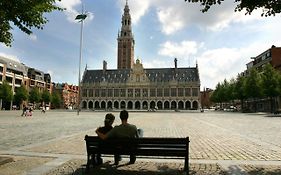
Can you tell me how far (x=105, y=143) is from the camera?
25.0 ft

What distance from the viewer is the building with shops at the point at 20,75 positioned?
277 feet

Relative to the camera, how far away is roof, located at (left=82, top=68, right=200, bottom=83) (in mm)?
128500

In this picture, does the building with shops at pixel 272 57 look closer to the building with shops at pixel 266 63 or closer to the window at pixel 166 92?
the building with shops at pixel 266 63

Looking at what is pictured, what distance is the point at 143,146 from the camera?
7453mm

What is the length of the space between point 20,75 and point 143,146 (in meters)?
95.6

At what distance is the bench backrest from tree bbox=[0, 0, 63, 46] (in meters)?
3.99

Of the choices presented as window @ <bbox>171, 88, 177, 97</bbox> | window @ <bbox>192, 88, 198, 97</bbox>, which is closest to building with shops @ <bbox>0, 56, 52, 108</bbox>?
window @ <bbox>171, 88, 177, 97</bbox>

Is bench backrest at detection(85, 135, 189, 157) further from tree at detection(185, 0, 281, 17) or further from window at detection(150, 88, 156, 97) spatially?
window at detection(150, 88, 156, 97)

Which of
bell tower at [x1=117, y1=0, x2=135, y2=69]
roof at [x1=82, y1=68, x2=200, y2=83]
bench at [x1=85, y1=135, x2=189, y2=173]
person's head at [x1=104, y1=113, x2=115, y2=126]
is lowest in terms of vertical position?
bench at [x1=85, y1=135, x2=189, y2=173]

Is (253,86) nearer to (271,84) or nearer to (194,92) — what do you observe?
(271,84)

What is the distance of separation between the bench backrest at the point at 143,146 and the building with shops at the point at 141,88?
4537 inches

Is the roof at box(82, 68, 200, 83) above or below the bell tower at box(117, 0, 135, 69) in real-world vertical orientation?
below

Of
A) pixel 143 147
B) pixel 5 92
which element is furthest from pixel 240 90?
pixel 143 147

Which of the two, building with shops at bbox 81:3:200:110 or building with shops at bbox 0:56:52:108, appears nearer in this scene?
building with shops at bbox 0:56:52:108
